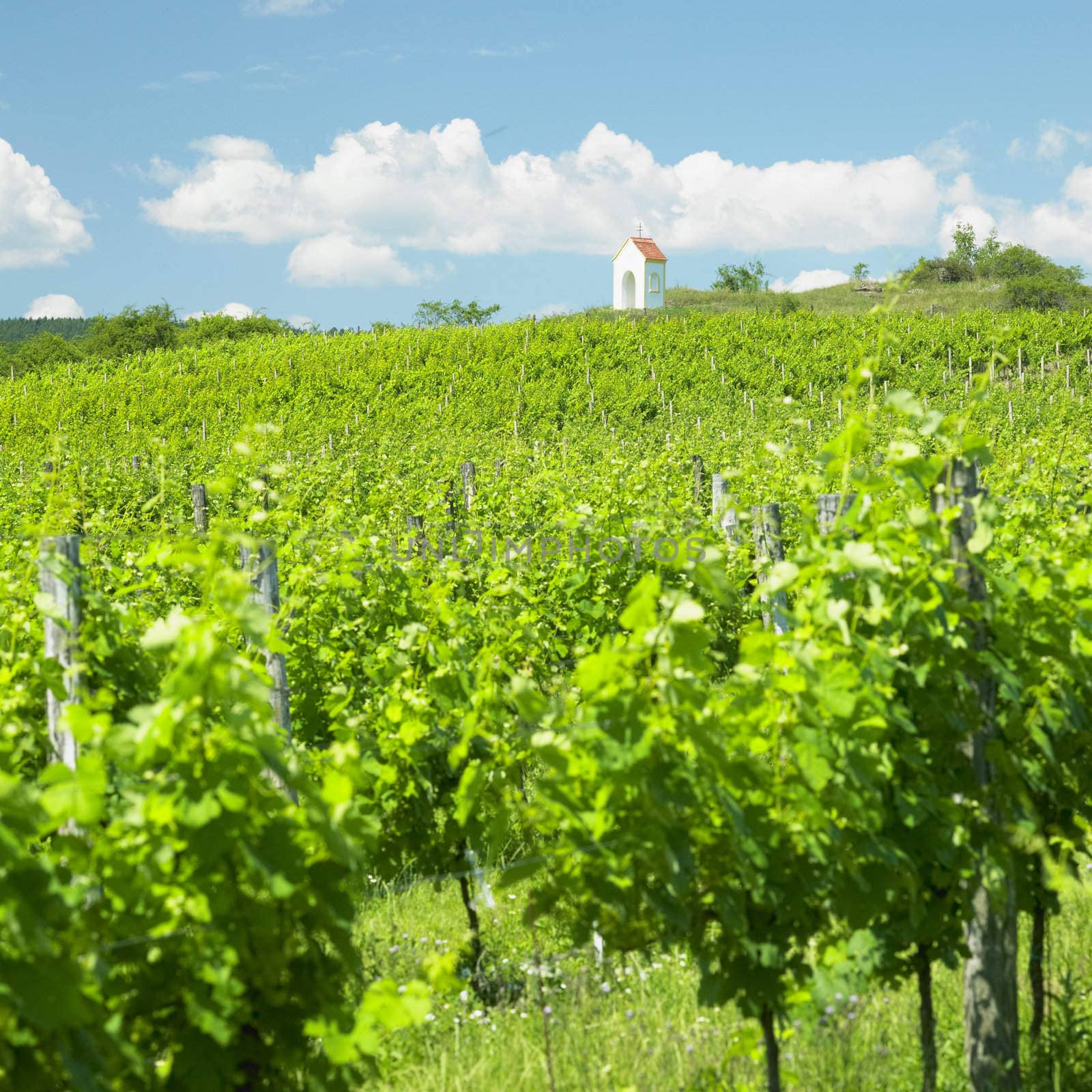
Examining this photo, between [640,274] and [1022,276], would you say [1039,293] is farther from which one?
[640,274]

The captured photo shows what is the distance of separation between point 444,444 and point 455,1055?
1715cm

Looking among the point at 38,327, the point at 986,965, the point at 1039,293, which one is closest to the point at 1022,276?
the point at 1039,293

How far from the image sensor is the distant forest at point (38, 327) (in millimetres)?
105625

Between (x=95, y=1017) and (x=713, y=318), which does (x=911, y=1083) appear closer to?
(x=95, y=1017)

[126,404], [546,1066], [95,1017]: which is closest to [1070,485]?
[546,1066]

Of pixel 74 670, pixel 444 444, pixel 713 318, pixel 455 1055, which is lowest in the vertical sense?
pixel 455 1055

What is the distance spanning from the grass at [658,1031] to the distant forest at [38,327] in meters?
112

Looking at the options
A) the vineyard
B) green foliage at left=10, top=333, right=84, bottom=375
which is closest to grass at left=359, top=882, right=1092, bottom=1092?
the vineyard

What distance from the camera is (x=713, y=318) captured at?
106ft

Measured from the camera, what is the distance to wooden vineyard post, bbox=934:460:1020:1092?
2631 millimetres

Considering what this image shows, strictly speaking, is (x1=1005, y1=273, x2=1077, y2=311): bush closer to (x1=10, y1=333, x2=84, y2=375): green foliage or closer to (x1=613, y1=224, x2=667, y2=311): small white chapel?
(x1=613, y1=224, x2=667, y2=311): small white chapel

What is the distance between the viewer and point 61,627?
9.13 ft

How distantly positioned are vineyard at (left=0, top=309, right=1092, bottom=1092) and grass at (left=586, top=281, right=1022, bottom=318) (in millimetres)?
34400

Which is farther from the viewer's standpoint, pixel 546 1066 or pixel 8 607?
pixel 8 607
